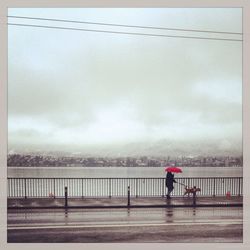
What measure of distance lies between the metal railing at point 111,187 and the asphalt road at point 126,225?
725 millimetres

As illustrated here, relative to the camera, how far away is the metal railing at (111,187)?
13344 millimetres

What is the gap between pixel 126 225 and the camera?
1166 centimetres

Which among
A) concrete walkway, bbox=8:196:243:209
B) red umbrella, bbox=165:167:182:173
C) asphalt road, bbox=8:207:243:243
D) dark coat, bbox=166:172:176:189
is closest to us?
asphalt road, bbox=8:207:243:243

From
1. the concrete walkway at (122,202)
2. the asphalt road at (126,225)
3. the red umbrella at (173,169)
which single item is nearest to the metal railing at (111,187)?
the concrete walkway at (122,202)

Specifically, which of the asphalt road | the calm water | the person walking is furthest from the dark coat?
the asphalt road

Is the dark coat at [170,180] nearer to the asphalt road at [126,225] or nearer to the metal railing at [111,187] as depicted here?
the metal railing at [111,187]

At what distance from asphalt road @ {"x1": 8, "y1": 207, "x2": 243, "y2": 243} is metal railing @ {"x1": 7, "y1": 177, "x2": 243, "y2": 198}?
28.5 inches

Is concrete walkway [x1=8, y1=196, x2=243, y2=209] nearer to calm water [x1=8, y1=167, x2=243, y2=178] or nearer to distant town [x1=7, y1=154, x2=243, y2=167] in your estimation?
calm water [x1=8, y1=167, x2=243, y2=178]

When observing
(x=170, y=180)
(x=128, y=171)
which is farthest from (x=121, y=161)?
(x=170, y=180)

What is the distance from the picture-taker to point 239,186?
11.1m

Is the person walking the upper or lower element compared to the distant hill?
lower

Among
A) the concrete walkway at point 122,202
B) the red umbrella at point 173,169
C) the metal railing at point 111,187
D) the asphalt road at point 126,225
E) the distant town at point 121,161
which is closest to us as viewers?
the asphalt road at point 126,225

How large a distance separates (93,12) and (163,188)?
641 cm

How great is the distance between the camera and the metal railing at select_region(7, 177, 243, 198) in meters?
13.3
